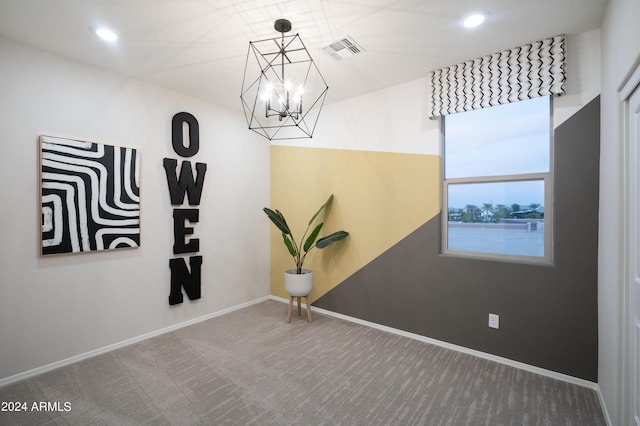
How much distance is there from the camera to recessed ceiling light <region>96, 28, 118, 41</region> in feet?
7.41

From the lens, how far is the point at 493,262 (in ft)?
8.78

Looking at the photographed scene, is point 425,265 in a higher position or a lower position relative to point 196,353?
higher

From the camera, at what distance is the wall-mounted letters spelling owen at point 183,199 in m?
3.35

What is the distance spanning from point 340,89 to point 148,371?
3.33 meters

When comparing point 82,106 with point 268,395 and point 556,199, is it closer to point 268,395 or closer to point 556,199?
point 268,395

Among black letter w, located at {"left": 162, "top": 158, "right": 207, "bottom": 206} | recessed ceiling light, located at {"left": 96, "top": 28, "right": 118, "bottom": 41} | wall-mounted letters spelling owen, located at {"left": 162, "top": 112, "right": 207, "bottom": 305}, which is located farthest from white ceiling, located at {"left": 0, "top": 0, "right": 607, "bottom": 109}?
black letter w, located at {"left": 162, "top": 158, "right": 207, "bottom": 206}

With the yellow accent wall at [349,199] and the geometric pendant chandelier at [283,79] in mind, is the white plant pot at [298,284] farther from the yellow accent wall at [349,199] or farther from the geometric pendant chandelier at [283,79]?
the geometric pendant chandelier at [283,79]

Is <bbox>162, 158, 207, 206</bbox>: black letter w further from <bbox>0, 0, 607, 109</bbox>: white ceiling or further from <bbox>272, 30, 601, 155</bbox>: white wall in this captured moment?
<bbox>272, 30, 601, 155</bbox>: white wall

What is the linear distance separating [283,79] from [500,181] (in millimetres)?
2097

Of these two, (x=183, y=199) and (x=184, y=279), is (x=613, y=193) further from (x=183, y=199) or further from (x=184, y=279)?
(x=184, y=279)

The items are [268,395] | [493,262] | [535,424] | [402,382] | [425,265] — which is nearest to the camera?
[535,424]

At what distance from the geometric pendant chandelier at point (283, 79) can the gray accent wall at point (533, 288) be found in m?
1.85

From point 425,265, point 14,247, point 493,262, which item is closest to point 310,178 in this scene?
point 425,265

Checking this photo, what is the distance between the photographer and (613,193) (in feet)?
6.07
